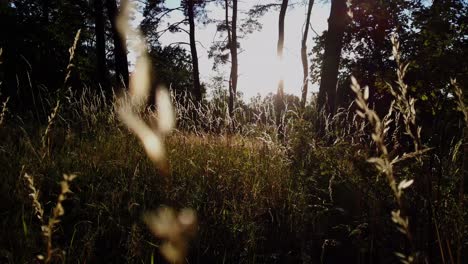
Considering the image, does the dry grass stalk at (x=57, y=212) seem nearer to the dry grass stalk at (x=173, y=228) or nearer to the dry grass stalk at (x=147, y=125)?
the dry grass stalk at (x=173, y=228)

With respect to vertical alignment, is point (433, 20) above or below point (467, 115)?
above

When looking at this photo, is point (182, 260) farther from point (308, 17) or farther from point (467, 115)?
point (308, 17)

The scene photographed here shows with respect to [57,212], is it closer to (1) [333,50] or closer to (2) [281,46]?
(1) [333,50]

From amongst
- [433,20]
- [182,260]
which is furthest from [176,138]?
[433,20]

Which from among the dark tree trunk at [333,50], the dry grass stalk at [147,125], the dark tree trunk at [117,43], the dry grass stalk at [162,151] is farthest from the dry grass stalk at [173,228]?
the dark tree trunk at [117,43]

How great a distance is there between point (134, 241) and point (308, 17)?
2243 cm

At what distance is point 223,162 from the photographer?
3.88 metres

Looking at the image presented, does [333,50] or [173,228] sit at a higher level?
[333,50]

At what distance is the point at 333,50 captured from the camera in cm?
820

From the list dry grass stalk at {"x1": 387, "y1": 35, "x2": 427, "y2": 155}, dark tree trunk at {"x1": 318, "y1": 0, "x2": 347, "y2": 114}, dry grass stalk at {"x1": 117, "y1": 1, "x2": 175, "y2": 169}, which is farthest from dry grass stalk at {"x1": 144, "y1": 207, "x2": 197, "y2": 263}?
dark tree trunk at {"x1": 318, "y1": 0, "x2": 347, "y2": 114}

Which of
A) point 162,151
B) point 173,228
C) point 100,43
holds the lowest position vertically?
point 173,228

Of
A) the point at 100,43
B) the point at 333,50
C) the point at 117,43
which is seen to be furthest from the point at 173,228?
the point at 100,43

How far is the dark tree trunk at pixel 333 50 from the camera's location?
8.09 metres

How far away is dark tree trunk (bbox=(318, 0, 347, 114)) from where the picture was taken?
809 cm
